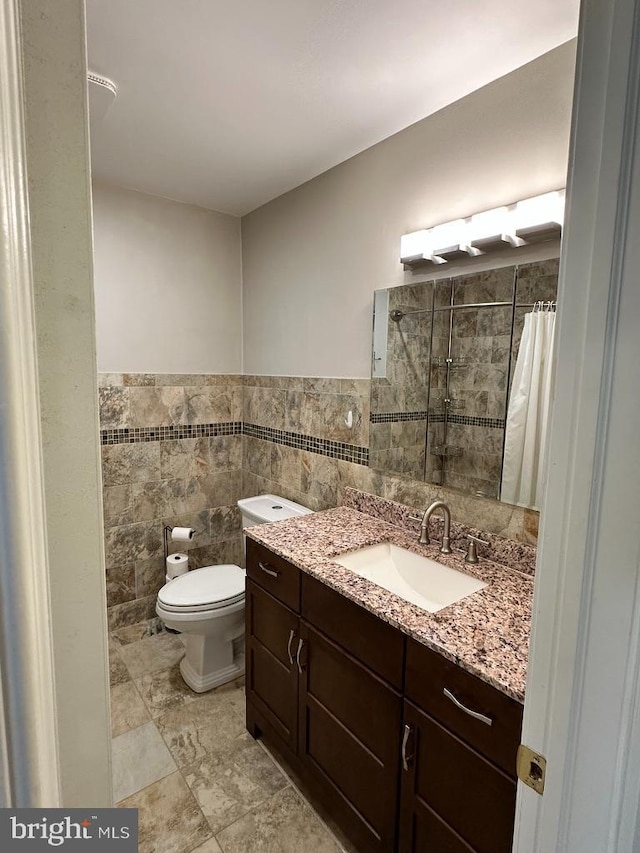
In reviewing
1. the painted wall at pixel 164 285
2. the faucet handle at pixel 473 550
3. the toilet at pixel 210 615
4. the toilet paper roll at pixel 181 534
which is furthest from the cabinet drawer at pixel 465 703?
the painted wall at pixel 164 285

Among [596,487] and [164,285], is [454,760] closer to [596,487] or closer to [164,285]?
[596,487]

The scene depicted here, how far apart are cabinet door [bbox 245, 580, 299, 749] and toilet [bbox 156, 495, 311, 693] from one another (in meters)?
0.30

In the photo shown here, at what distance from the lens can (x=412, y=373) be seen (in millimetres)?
1876

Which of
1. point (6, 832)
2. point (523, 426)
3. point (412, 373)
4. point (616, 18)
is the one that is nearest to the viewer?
point (6, 832)

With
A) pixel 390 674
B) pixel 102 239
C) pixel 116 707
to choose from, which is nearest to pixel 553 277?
pixel 390 674

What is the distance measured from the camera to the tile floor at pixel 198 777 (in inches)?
59.4

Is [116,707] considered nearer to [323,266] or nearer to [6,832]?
[6,832]

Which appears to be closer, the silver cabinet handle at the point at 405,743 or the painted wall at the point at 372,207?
the silver cabinet handle at the point at 405,743

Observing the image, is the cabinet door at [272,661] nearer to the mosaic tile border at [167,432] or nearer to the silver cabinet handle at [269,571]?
the silver cabinet handle at [269,571]

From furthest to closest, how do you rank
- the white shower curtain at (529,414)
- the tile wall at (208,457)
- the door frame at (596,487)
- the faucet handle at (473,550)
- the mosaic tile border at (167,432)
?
the mosaic tile border at (167,432), the tile wall at (208,457), the faucet handle at (473,550), the white shower curtain at (529,414), the door frame at (596,487)

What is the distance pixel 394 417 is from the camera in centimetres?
196

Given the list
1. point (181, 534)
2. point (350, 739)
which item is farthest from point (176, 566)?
point (350, 739)

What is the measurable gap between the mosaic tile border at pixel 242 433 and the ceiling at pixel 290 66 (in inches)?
53.2

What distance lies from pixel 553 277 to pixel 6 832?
165cm
